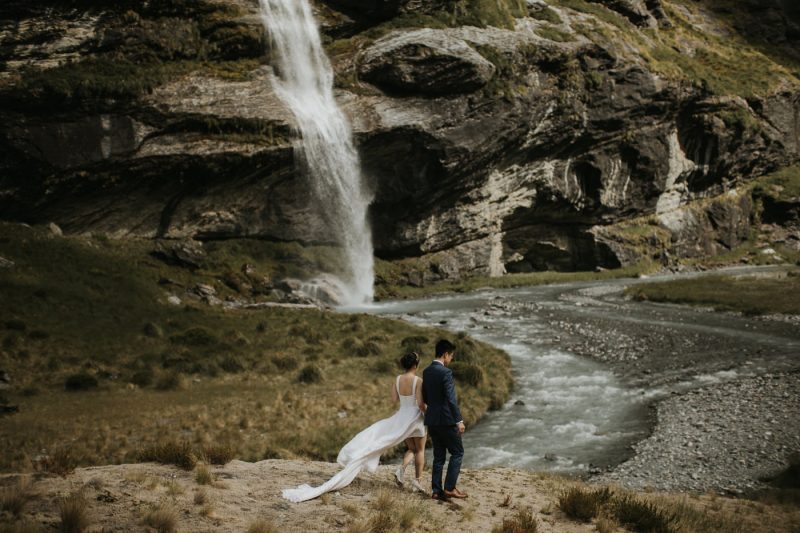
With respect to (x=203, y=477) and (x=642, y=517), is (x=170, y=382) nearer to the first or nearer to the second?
(x=203, y=477)

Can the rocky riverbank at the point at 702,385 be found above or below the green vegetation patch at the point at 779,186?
below

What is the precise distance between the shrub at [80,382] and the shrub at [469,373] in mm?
15379

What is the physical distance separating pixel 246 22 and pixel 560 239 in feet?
180

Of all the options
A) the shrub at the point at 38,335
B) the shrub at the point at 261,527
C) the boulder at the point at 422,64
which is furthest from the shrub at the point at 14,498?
the boulder at the point at 422,64

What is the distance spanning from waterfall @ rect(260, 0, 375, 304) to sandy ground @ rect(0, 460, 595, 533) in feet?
156

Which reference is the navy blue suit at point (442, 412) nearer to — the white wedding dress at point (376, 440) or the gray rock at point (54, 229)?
the white wedding dress at point (376, 440)

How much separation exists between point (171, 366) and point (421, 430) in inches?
721

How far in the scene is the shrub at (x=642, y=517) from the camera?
10156 millimetres

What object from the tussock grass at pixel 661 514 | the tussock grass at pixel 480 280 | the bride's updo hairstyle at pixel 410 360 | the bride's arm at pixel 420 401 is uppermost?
the bride's updo hairstyle at pixel 410 360

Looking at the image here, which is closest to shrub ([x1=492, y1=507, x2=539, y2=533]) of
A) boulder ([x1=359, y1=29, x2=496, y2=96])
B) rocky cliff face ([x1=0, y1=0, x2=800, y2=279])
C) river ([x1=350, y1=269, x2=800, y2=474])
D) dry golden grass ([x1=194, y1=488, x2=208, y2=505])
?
dry golden grass ([x1=194, y1=488, x2=208, y2=505])

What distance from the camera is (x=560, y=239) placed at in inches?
3406

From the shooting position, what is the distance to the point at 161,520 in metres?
8.06

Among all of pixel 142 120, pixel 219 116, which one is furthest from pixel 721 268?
pixel 142 120

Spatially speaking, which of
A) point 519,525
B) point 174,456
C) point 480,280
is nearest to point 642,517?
point 519,525
